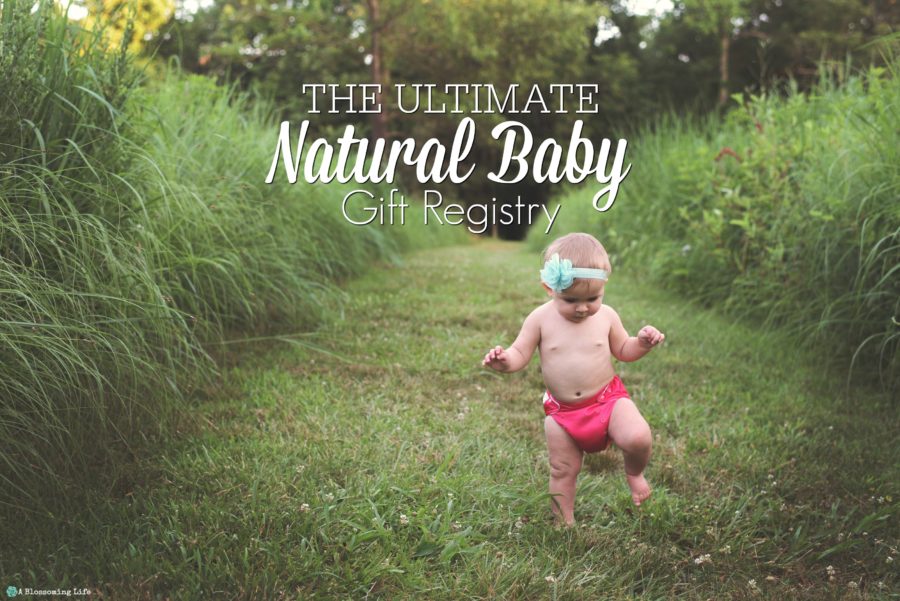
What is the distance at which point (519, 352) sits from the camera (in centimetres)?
249

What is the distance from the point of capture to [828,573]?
221cm

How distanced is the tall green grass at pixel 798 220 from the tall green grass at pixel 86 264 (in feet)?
10.4

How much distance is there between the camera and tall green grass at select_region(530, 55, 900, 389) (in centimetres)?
376

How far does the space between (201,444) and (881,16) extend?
2798 centimetres

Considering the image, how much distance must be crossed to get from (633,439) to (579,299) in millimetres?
510

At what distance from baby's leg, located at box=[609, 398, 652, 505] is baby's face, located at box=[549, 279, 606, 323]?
0.34m

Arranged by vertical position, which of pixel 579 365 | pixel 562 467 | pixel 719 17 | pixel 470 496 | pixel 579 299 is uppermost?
pixel 719 17

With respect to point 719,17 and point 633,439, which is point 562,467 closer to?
point 633,439

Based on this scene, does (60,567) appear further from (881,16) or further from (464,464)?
(881,16)

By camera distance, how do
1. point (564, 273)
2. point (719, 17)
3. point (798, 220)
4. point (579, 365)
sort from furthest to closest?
point (719, 17) < point (798, 220) < point (579, 365) < point (564, 273)

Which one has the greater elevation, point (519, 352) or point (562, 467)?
point (519, 352)

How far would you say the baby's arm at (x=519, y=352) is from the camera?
2.38 meters
